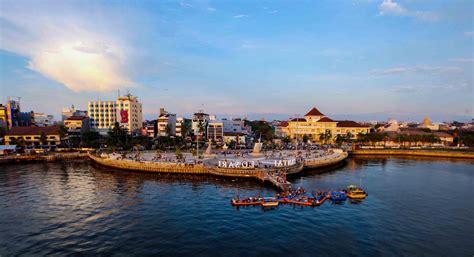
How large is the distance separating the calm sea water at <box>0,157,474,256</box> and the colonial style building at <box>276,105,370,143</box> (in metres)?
96.8

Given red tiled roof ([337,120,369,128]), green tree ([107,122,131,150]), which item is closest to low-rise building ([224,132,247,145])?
green tree ([107,122,131,150])

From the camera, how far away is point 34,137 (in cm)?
12444

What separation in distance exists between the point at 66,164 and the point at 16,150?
3804 centimetres

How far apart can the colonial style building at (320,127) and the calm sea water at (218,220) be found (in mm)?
96844

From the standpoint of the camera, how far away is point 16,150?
116812 mm

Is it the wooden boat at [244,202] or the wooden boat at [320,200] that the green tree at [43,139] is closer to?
the wooden boat at [244,202]

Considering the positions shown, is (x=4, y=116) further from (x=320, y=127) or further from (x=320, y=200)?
(x=320, y=127)

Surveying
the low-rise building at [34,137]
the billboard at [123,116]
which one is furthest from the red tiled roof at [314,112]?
the low-rise building at [34,137]

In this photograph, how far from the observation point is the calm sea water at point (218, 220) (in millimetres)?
34000

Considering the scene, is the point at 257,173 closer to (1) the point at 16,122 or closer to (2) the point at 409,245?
(2) the point at 409,245

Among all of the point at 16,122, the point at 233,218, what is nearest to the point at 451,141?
the point at 233,218

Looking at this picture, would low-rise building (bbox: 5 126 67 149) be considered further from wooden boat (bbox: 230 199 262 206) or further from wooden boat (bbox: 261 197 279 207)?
wooden boat (bbox: 261 197 279 207)

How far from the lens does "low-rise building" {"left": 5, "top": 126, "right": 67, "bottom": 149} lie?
122 m

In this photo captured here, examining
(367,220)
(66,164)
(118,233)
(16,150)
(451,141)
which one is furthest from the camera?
(451,141)
